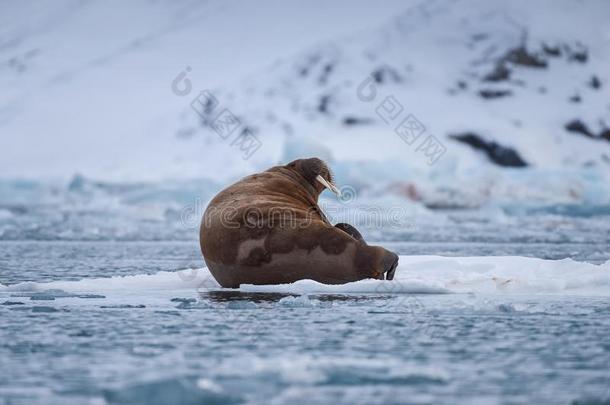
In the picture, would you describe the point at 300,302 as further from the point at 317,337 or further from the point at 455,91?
the point at 455,91

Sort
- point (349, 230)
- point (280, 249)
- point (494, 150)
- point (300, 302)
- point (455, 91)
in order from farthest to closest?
point (455, 91) → point (494, 150) → point (349, 230) → point (280, 249) → point (300, 302)

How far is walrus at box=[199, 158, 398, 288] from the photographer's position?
293 inches

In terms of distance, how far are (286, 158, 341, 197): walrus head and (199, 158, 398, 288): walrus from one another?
0.86 meters

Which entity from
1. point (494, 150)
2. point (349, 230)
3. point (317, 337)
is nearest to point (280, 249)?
point (349, 230)

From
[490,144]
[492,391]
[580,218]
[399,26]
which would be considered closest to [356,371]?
[492,391]

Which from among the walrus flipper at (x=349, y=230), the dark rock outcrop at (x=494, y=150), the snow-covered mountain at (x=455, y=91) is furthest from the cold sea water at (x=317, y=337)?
the dark rock outcrop at (x=494, y=150)

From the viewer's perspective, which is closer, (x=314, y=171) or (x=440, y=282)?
(x=440, y=282)

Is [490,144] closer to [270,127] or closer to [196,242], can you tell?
[270,127]

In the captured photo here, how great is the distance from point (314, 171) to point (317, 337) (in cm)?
341

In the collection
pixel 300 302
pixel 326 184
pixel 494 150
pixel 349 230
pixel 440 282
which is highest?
pixel 494 150

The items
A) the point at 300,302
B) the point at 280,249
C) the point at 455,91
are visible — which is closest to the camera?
the point at 300,302

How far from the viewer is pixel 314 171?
8.60m

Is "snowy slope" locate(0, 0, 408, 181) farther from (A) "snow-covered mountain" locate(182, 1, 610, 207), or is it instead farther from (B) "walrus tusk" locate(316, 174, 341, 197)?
(B) "walrus tusk" locate(316, 174, 341, 197)

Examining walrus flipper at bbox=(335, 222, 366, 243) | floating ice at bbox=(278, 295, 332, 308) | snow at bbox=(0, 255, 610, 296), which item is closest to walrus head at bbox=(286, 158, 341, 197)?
walrus flipper at bbox=(335, 222, 366, 243)
